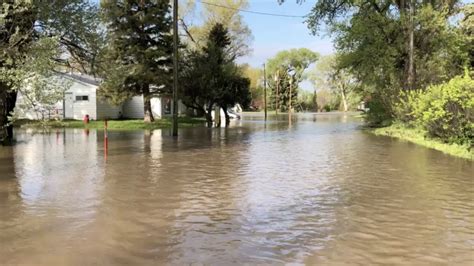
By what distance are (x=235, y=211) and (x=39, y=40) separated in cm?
1001

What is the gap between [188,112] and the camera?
2195 inches

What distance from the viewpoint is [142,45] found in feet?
115

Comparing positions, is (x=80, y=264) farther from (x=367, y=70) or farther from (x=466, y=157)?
(x=367, y=70)

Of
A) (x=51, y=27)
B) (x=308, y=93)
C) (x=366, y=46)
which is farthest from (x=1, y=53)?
(x=308, y=93)

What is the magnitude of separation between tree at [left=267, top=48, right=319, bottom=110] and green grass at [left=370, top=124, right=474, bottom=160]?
59115 mm

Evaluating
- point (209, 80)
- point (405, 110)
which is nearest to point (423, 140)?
point (405, 110)

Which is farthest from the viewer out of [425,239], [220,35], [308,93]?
[308,93]

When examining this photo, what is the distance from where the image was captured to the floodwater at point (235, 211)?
19.9 feet

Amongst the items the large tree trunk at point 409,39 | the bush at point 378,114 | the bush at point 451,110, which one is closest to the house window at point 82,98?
the bush at point 378,114

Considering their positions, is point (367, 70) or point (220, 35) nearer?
point (367, 70)

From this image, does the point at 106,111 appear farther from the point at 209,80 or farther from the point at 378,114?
the point at 378,114

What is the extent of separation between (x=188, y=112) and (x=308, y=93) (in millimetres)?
63442

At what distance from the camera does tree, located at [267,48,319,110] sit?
309ft

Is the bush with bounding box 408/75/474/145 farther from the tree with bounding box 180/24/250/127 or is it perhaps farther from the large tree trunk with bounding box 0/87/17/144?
the tree with bounding box 180/24/250/127
